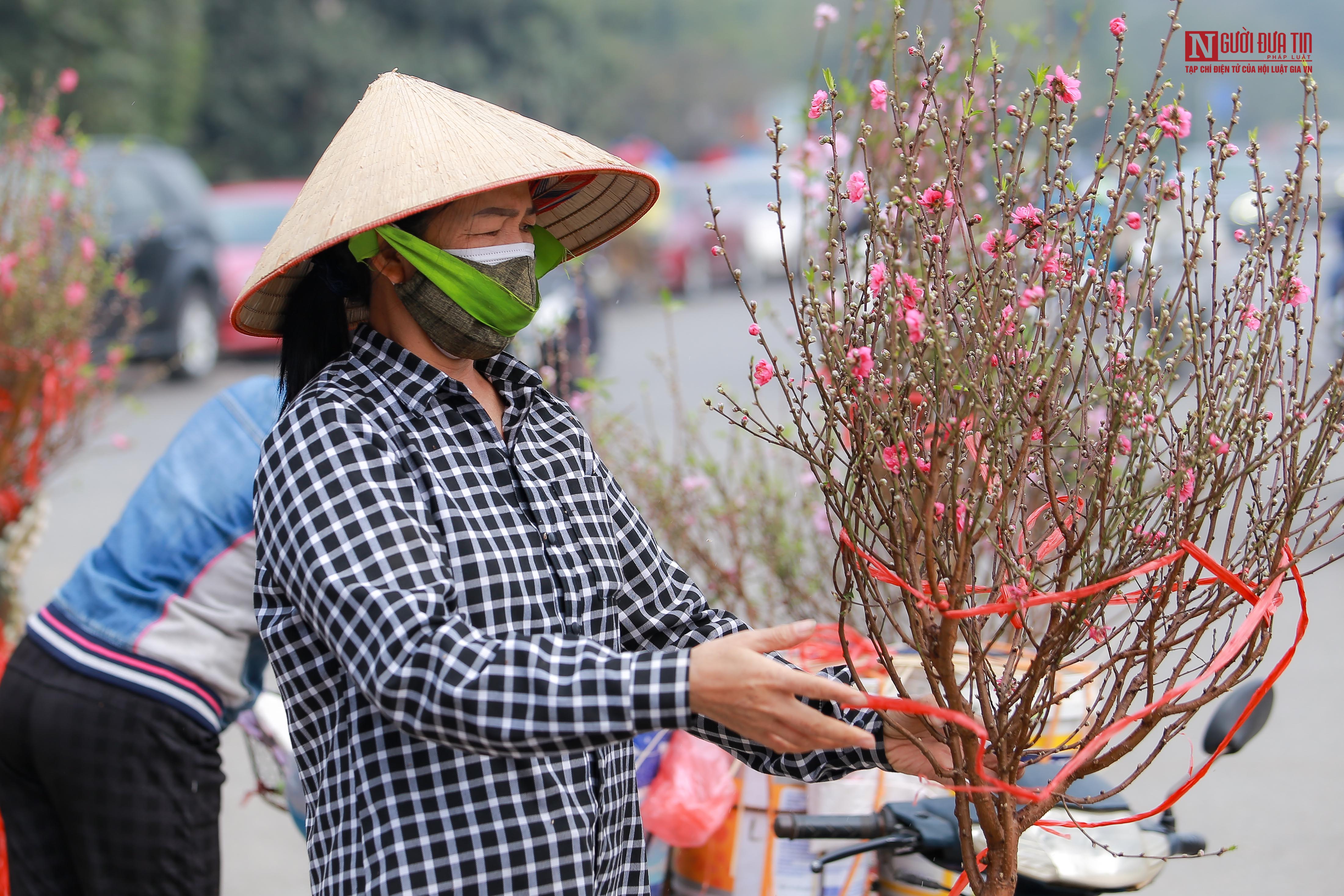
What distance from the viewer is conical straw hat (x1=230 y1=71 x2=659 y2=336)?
5.08ft

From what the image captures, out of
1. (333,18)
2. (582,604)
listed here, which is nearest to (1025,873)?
(582,604)

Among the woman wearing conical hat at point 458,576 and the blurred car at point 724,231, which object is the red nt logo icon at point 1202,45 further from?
Result: the blurred car at point 724,231

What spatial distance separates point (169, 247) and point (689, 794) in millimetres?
9523

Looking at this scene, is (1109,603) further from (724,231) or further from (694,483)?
(724,231)

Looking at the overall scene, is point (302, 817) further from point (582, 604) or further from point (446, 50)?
point (446, 50)

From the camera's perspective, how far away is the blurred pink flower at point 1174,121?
1.37m

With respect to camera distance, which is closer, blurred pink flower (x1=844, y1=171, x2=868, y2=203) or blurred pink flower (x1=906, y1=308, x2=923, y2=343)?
blurred pink flower (x1=906, y1=308, x2=923, y2=343)

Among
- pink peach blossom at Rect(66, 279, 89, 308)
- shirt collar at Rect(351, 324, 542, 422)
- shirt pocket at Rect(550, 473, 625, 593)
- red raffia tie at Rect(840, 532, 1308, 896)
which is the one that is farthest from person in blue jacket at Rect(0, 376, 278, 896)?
pink peach blossom at Rect(66, 279, 89, 308)

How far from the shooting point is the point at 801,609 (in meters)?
3.02

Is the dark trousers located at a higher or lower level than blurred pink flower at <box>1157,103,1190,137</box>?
lower

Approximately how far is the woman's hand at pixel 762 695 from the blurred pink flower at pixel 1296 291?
0.65m

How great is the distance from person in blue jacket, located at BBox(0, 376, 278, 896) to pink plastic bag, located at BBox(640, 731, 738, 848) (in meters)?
0.75

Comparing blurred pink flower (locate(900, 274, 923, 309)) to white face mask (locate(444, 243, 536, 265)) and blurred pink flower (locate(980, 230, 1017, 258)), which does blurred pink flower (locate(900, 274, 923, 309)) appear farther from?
white face mask (locate(444, 243, 536, 265))

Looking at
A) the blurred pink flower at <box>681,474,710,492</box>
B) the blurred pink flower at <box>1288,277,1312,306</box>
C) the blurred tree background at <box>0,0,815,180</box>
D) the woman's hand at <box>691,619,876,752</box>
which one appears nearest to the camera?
the woman's hand at <box>691,619,876,752</box>
